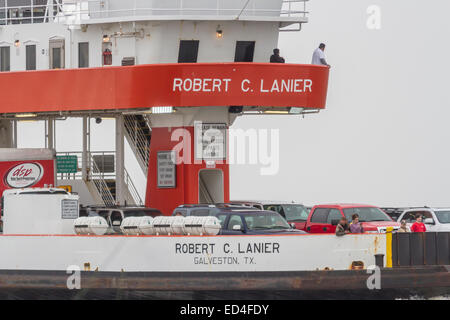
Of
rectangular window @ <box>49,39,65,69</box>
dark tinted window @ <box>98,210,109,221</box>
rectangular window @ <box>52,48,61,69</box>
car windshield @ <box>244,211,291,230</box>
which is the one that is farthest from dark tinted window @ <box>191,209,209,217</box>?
rectangular window @ <box>52,48,61,69</box>

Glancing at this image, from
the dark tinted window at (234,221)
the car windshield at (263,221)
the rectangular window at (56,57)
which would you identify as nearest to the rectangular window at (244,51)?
the rectangular window at (56,57)

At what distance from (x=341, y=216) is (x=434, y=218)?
315 cm

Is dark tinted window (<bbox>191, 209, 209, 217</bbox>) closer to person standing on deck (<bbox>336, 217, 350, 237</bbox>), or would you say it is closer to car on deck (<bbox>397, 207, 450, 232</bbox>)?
person standing on deck (<bbox>336, 217, 350, 237</bbox>)

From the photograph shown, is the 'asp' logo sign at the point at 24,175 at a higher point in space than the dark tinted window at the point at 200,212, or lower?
higher

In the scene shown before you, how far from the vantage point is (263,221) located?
24.1 meters

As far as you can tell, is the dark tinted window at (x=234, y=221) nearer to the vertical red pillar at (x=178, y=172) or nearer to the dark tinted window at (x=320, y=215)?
the dark tinted window at (x=320, y=215)

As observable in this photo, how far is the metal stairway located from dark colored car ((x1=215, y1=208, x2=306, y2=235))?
10757 mm

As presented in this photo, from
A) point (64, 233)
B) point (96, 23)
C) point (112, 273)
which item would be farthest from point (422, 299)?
point (96, 23)

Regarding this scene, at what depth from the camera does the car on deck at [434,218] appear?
95.5 ft

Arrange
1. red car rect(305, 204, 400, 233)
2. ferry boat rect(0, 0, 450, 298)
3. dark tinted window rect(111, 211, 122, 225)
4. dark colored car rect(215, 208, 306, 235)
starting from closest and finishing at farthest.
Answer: dark colored car rect(215, 208, 306, 235), ferry boat rect(0, 0, 450, 298), red car rect(305, 204, 400, 233), dark tinted window rect(111, 211, 122, 225)

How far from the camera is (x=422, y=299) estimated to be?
889 inches

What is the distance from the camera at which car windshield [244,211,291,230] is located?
23.8 metres

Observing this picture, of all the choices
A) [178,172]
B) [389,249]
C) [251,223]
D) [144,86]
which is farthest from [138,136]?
[389,249]
